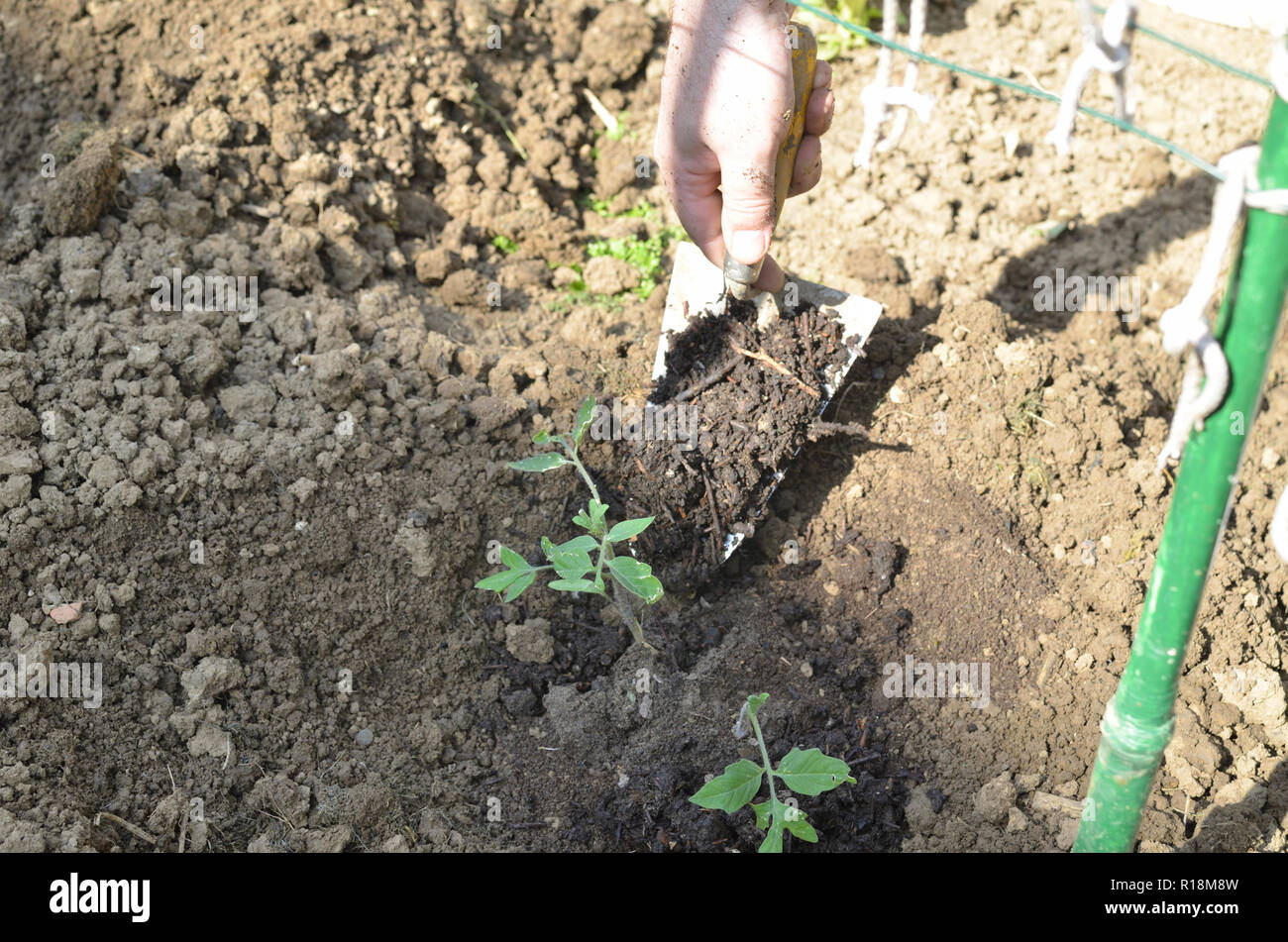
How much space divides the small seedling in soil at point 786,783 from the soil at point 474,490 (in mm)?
217

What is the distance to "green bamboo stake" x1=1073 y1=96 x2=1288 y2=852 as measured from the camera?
140cm

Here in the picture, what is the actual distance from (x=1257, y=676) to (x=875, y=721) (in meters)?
0.92

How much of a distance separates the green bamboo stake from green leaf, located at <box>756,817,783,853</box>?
0.56 meters

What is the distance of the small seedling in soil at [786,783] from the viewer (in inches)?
80.0

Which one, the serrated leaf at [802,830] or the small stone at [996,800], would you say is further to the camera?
the small stone at [996,800]

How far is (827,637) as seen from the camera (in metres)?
2.65

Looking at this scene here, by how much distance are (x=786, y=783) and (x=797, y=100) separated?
60.0 inches

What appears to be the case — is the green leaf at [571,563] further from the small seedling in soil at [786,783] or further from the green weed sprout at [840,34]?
the green weed sprout at [840,34]

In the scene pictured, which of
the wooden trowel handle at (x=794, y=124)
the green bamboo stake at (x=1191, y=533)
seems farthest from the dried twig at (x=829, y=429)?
the green bamboo stake at (x=1191, y=533)

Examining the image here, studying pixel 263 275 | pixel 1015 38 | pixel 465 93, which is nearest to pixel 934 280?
pixel 1015 38

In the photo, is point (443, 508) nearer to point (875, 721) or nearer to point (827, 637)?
point (827, 637)

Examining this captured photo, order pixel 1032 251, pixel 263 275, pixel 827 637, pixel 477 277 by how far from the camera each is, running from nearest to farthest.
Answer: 1. pixel 827 637
2. pixel 263 275
3. pixel 477 277
4. pixel 1032 251

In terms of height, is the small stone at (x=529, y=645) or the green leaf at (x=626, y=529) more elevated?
the green leaf at (x=626, y=529)

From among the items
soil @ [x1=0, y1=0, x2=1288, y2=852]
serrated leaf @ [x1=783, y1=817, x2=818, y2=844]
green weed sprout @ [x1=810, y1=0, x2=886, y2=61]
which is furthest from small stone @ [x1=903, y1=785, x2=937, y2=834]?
green weed sprout @ [x1=810, y1=0, x2=886, y2=61]
